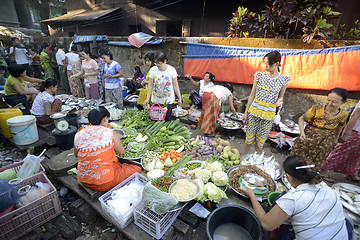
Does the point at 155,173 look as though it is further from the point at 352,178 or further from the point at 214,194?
the point at 352,178

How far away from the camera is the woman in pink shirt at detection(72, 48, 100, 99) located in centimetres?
633

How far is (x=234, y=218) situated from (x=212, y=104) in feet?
9.78

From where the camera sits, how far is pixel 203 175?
3.03 meters

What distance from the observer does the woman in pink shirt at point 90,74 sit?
633cm

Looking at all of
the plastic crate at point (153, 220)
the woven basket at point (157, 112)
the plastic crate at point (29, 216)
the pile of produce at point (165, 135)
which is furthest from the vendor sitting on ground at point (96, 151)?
the woven basket at point (157, 112)

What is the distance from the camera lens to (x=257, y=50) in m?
5.50

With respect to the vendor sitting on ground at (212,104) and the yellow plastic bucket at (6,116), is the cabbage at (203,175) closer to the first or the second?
the vendor sitting on ground at (212,104)

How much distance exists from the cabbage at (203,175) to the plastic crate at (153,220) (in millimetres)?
693

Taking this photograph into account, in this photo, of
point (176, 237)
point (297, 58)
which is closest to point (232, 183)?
point (176, 237)

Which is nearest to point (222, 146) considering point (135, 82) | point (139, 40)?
point (135, 82)

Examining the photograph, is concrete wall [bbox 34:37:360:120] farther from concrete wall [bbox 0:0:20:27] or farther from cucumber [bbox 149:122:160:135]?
concrete wall [bbox 0:0:20:27]

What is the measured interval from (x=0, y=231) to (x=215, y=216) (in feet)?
9.18

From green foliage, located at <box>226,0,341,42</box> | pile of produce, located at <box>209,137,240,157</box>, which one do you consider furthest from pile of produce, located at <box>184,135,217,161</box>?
green foliage, located at <box>226,0,341,42</box>

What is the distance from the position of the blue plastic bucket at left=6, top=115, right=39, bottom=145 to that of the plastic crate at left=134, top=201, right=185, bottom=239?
11.6 feet
